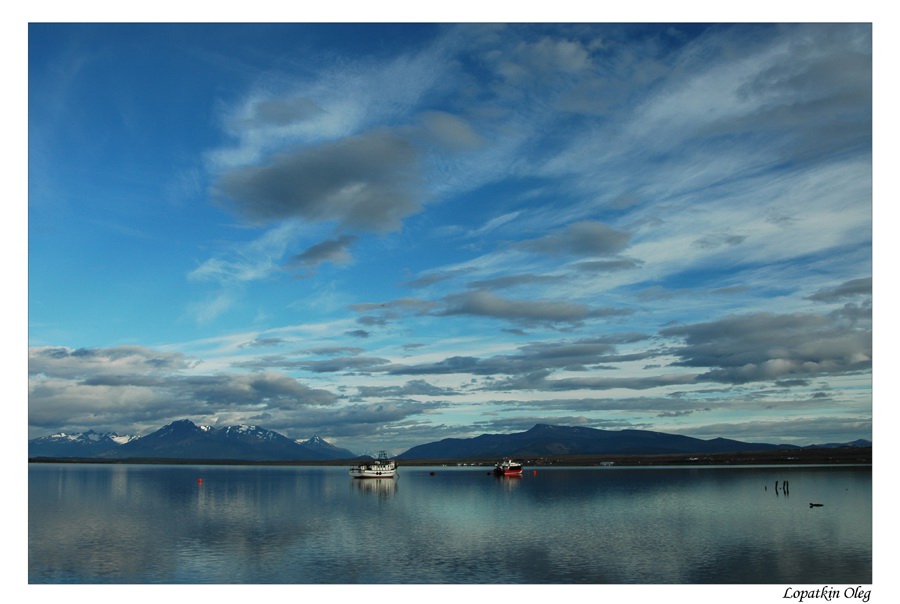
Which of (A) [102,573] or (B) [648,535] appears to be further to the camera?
(B) [648,535]

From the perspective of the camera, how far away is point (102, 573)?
51.3 meters

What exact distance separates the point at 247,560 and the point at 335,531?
64.6 feet

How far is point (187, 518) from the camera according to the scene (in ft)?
309

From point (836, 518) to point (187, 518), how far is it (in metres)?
88.4

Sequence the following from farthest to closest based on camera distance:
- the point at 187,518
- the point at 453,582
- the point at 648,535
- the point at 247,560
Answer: the point at 187,518
the point at 648,535
the point at 247,560
the point at 453,582
